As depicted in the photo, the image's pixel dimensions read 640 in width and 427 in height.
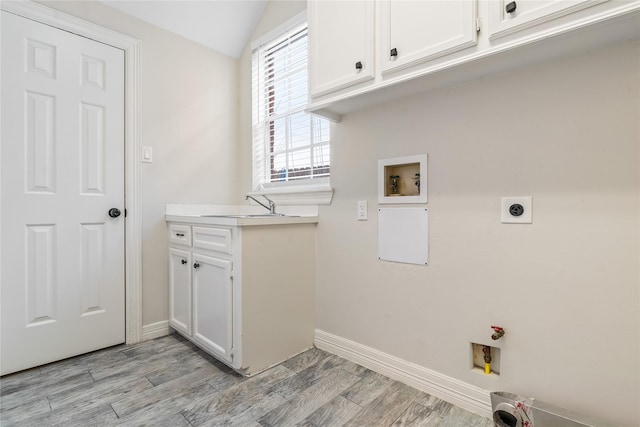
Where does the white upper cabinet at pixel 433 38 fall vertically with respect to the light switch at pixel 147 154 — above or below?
above

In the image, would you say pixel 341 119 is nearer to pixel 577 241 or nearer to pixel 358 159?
pixel 358 159

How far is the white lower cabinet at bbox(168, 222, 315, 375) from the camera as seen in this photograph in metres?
1.78

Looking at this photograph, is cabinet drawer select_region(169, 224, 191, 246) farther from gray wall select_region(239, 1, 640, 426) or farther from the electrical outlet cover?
the electrical outlet cover

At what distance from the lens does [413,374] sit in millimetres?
1697

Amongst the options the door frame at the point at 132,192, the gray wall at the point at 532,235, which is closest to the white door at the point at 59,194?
the door frame at the point at 132,192

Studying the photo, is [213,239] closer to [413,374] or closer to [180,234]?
[180,234]

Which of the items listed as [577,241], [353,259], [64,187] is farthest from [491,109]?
[64,187]

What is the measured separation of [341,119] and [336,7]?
0.61 m

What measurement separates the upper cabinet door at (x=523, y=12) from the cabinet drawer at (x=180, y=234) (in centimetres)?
200

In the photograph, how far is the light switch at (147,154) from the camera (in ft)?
7.45

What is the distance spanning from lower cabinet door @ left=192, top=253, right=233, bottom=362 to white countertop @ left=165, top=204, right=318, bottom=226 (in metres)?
0.24

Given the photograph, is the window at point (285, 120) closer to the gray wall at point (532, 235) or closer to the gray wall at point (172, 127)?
the gray wall at point (172, 127)

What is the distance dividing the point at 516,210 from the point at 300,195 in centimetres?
135

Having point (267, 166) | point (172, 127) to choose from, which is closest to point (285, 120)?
point (267, 166)
